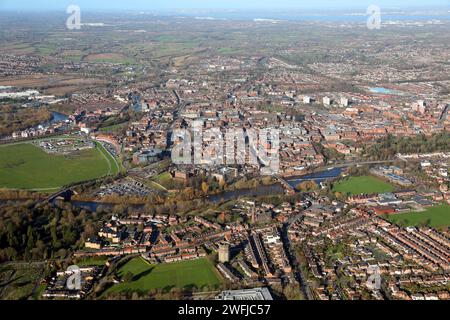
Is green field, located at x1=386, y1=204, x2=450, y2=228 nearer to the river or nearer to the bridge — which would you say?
the bridge

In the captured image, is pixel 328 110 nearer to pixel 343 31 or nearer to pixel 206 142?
pixel 206 142

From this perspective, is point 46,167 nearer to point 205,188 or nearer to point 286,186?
point 205,188

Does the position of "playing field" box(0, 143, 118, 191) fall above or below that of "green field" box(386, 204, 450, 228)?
above

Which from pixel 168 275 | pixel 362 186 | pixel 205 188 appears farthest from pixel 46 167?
pixel 362 186

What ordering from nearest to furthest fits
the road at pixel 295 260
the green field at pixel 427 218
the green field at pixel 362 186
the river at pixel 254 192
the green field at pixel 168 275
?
the road at pixel 295 260 → the green field at pixel 168 275 → the green field at pixel 427 218 → the river at pixel 254 192 → the green field at pixel 362 186

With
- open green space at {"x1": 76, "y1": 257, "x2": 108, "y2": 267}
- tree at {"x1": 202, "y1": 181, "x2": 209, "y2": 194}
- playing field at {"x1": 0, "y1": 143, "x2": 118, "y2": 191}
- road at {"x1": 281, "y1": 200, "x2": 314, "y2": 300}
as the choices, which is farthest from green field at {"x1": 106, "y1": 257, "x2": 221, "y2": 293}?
playing field at {"x1": 0, "y1": 143, "x2": 118, "y2": 191}

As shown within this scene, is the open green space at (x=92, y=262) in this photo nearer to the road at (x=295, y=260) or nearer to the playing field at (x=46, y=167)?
the road at (x=295, y=260)

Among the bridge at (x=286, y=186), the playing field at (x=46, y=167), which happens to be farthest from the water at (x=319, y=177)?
the playing field at (x=46, y=167)
